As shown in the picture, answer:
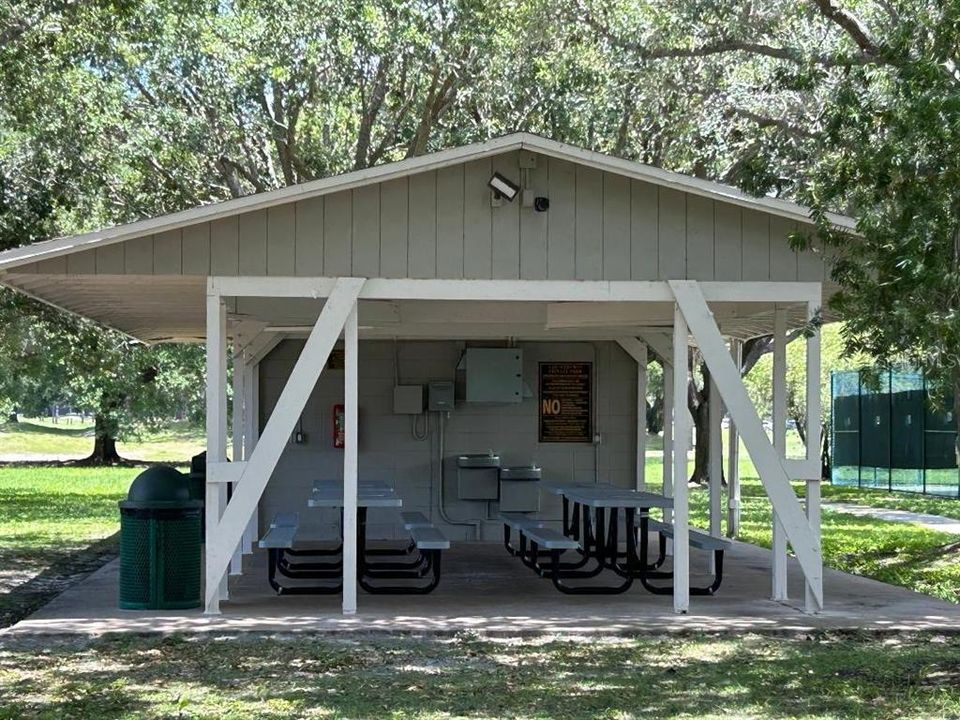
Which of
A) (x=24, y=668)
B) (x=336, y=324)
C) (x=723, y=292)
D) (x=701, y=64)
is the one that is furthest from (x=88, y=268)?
(x=701, y=64)

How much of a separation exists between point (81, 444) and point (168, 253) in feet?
164

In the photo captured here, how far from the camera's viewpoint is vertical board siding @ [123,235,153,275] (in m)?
9.79

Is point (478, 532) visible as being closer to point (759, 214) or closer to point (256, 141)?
point (759, 214)

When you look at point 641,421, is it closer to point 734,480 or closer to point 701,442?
point 734,480

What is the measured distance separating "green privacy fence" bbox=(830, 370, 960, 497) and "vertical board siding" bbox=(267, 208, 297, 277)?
54.2 feet

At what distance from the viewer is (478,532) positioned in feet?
51.2

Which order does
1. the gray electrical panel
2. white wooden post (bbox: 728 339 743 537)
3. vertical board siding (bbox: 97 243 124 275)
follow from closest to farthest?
1. vertical board siding (bbox: 97 243 124 275)
2. the gray electrical panel
3. white wooden post (bbox: 728 339 743 537)

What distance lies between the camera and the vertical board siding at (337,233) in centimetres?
999

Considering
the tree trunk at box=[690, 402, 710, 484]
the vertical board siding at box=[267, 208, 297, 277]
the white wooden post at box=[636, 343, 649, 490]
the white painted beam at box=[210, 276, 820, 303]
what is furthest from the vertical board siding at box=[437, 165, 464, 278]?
the tree trunk at box=[690, 402, 710, 484]

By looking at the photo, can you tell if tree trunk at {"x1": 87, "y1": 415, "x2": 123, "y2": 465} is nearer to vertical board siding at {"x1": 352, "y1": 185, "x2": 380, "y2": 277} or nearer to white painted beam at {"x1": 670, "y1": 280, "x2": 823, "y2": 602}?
vertical board siding at {"x1": 352, "y1": 185, "x2": 380, "y2": 277}

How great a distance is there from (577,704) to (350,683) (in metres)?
1.23

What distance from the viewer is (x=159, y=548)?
1006 cm

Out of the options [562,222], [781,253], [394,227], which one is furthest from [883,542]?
[394,227]

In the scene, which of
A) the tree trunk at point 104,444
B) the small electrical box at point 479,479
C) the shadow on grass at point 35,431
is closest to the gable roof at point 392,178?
the small electrical box at point 479,479
